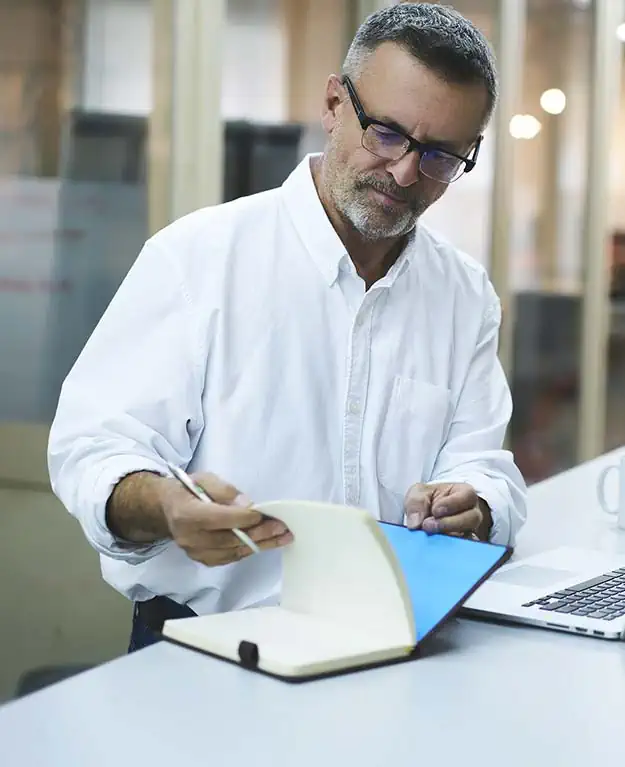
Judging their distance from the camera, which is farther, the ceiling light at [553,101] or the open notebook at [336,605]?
the ceiling light at [553,101]

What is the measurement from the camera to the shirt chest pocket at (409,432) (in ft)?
5.59

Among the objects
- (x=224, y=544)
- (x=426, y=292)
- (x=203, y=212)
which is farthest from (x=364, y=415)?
(x=224, y=544)

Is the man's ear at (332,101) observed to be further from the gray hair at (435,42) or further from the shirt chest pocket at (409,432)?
the shirt chest pocket at (409,432)

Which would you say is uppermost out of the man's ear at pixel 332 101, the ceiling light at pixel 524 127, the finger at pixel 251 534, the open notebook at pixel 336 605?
the ceiling light at pixel 524 127

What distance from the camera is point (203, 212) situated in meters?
1.70

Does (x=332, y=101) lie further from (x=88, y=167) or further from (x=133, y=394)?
(x=88, y=167)

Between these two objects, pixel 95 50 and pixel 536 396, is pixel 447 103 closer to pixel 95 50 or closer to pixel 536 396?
pixel 95 50

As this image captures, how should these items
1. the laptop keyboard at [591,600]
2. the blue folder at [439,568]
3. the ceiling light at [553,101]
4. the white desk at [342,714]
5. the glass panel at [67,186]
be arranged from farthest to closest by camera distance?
the ceiling light at [553,101] → the glass panel at [67,186] → the laptop keyboard at [591,600] → the blue folder at [439,568] → the white desk at [342,714]

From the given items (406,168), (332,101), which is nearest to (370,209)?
(406,168)

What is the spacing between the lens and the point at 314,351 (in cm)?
166

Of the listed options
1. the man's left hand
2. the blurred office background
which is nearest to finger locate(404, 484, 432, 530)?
the man's left hand

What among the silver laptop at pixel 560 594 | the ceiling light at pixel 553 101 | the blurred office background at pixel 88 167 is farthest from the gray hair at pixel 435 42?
the ceiling light at pixel 553 101

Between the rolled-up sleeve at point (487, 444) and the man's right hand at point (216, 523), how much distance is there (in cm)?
49

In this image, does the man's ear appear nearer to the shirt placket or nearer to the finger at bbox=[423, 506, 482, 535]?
the shirt placket
